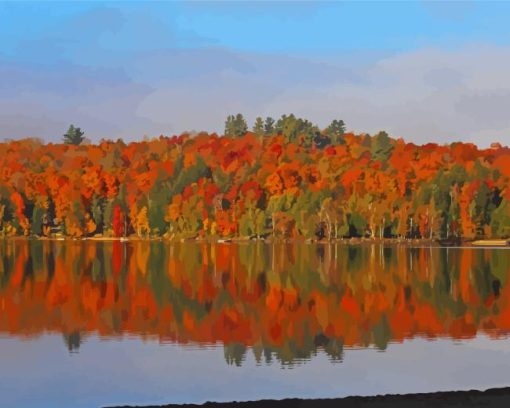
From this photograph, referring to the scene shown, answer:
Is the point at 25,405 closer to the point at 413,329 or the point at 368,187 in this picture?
the point at 413,329

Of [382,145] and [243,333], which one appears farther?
[382,145]

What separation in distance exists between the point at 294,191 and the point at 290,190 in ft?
0.49

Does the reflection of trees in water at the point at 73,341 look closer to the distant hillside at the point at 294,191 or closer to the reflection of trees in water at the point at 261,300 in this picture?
the reflection of trees in water at the point at 261,300

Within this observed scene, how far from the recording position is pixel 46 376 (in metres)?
7.64

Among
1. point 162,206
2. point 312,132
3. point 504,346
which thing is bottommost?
point 504,346

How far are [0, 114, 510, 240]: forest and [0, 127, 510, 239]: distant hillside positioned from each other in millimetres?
41

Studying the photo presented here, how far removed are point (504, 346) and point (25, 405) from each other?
528 cm

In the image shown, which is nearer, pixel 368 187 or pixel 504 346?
pixel 504 346

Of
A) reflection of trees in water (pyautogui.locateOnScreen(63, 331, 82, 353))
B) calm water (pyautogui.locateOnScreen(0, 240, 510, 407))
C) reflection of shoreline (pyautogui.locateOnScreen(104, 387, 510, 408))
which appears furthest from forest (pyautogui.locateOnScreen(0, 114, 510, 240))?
reflection of shoreline (pyautogui.locateOnScreen(104, 387, 510, 408))

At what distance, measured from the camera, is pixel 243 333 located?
996 centimetres

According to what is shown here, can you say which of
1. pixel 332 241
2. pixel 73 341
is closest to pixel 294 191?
pixel 332 241

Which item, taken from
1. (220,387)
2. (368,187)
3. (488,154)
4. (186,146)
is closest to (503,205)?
(488,154)

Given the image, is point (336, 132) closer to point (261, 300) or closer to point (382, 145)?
point (382, 145)

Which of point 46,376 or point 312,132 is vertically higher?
point 312,132
